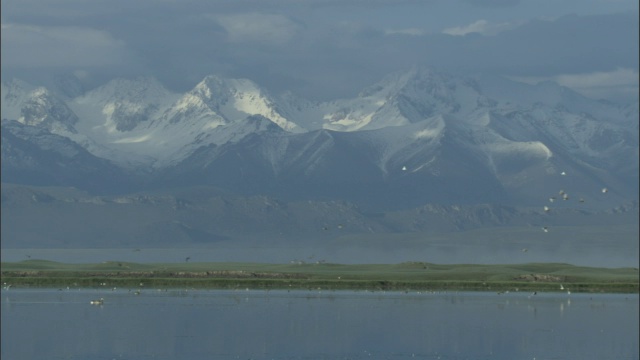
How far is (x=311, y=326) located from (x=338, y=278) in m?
51.1

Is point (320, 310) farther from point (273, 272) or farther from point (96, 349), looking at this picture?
point (273, 272)

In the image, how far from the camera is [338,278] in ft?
496

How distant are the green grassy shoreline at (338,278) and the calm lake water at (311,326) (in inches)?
423

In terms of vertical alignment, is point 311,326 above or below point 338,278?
below

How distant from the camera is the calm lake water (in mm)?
86812

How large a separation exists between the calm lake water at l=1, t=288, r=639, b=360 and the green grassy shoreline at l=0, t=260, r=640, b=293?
10751mm

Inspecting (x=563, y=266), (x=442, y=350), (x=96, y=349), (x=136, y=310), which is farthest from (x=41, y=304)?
(x=563, y=266)

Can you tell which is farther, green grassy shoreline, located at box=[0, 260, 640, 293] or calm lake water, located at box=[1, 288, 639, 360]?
green grassy shoreline, located at box=[0, 260, 640, 293]

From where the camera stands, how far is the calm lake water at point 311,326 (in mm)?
86812

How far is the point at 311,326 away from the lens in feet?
329

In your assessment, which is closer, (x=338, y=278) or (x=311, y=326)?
(x=311, y=326)

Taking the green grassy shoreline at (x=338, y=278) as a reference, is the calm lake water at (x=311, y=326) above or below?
below

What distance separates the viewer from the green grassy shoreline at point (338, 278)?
470 ft

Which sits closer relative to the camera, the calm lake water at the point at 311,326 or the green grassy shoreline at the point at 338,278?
the calm lake water at the point at 311,326
